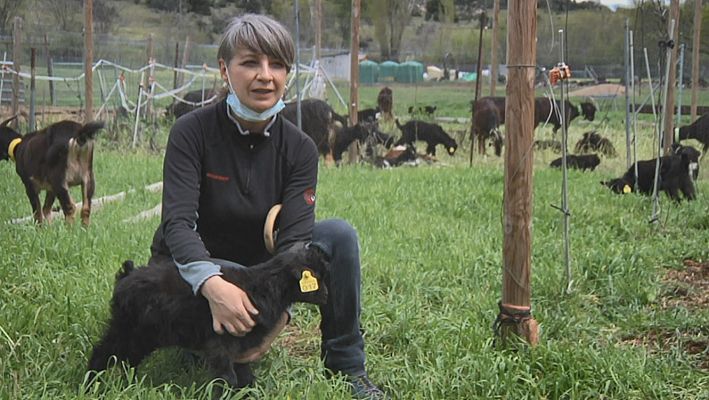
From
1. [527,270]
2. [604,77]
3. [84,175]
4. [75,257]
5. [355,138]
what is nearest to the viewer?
[527,270]

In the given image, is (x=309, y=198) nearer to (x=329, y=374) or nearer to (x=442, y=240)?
(x=329, y=374)

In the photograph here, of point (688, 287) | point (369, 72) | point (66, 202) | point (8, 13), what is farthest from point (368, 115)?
point (369, 72)

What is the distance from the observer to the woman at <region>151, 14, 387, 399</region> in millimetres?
2676

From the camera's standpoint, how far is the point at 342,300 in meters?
2.98

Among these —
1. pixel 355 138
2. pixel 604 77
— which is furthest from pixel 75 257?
pixel 604 77

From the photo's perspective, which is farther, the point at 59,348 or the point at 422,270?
the point at 422,270

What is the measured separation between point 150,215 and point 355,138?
6214 mm

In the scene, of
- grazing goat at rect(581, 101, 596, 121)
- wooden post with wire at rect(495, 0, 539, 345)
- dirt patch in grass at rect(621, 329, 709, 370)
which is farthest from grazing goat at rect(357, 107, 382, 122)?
wooden post with wire at rect(495, 0, 539, 345)

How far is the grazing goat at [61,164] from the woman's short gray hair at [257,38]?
3394 millimetres

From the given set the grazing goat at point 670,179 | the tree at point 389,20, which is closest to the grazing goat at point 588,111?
the grazing goat at point 670,179

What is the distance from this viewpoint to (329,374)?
307 cm

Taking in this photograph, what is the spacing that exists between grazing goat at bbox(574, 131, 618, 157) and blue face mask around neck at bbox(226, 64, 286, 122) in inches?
438

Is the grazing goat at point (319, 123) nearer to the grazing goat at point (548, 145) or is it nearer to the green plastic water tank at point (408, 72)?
the grazing goat at point (548, 145)

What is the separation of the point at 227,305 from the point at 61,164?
3986 millimetres
